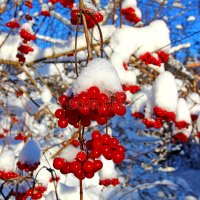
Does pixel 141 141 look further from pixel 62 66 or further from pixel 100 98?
pixel 100 98

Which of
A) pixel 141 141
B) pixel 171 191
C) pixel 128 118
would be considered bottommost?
pixel 171 191

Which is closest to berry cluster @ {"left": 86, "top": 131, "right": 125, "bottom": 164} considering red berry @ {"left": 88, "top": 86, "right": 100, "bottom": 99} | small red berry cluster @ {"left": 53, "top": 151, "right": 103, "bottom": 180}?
small red berry cluster @ {"left": 53, "top": 151, "right": 103, "bottom": 180}

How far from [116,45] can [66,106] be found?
6.37ft

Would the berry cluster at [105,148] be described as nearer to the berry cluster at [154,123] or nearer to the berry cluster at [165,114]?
the berry cluster at [165,114]

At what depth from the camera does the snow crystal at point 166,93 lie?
8.50 feet

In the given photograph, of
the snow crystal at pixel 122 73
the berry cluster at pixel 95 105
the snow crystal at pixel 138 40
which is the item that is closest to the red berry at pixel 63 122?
the berry cluster at pixel 95 105

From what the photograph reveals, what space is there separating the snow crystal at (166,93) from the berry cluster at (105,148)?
1.56 meters

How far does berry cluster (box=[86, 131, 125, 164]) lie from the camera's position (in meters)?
1.05

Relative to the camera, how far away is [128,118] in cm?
770

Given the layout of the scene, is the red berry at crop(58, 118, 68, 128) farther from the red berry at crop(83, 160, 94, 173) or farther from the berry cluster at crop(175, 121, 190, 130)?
the berry cluster at crop(175, 121, 190, 130)

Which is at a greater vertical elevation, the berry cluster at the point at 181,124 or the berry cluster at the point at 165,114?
the berry cluster at the point at 165,114

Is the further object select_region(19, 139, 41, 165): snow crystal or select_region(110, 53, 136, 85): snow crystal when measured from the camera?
select_region(110, 53, 136, 85): snow crystal

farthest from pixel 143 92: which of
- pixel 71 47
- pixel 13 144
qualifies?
pixel 13 144

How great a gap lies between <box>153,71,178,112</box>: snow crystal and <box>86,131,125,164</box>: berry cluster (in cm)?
156
